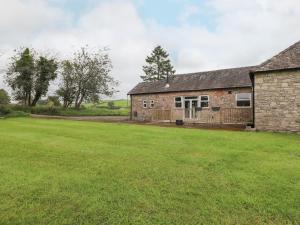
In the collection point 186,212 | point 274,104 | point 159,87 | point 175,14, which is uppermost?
point 175,14

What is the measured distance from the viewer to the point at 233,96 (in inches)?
804

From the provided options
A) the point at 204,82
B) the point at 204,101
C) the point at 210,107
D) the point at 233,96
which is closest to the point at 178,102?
the point at 204,101

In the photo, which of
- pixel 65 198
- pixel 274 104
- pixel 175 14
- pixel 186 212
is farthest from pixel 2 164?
pixel 175 14

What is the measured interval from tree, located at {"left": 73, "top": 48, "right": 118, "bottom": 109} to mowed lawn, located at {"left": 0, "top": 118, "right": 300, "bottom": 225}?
3178 cm

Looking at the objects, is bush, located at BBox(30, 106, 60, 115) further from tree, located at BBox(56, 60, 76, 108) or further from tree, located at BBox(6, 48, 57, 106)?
tree, located at BBox(56, 60, 76, 108)

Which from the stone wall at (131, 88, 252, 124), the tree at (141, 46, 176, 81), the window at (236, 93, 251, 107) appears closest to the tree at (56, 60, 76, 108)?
the stone wall at (131, 88, 252, 124)

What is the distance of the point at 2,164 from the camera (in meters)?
5.72

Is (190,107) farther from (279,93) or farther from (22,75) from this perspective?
(22,75)

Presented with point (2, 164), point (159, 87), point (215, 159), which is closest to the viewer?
point (2, 164)

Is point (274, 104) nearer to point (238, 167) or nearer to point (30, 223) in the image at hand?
point (238, 167)

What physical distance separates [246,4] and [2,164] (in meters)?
17.2

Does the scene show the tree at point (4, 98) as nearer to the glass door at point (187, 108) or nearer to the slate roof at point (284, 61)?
the glass door at point (187, 108)

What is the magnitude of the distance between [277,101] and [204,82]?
9.39 meters

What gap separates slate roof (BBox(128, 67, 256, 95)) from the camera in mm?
20722
